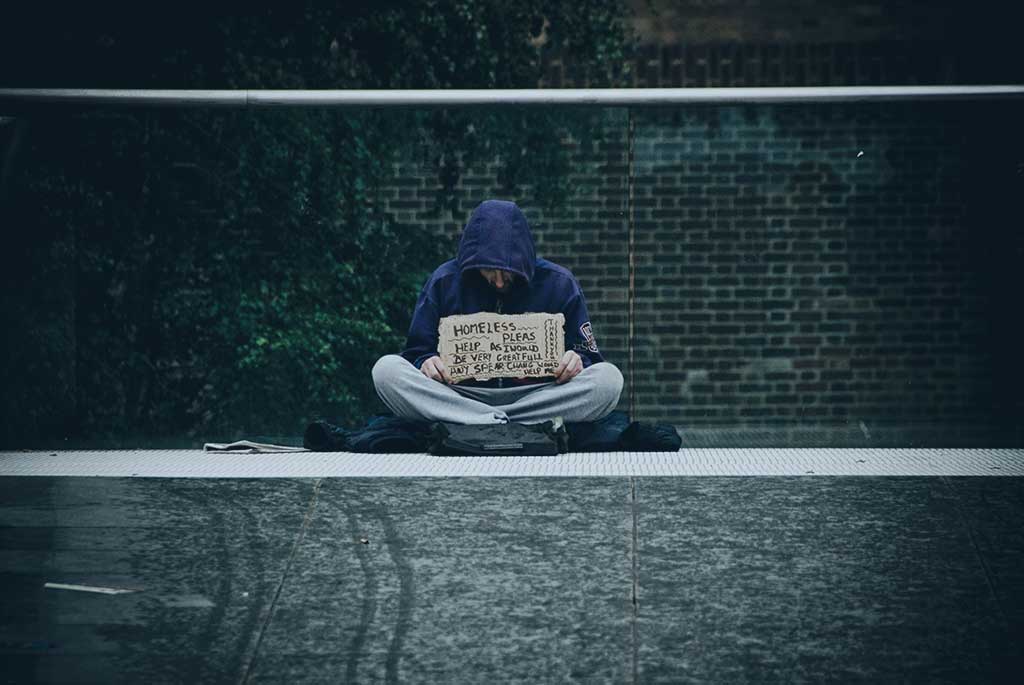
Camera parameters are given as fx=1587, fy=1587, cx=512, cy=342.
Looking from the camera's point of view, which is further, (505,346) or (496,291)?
(496,291)

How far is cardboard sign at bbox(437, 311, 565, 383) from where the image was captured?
218 inches

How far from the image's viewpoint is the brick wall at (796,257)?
609 centimetres

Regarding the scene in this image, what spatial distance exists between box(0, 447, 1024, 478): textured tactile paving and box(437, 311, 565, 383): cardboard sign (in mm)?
319

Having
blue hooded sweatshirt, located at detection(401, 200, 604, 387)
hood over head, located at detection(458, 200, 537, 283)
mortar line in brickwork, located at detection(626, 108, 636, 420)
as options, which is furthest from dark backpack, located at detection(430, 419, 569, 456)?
mortar line in brickwork, located at detection(626, 108, 636, 420)

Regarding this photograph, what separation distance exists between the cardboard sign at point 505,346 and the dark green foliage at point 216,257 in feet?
2.23

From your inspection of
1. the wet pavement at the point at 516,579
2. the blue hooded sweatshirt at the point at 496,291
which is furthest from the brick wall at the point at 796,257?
the wet pavement at the point at 516,579

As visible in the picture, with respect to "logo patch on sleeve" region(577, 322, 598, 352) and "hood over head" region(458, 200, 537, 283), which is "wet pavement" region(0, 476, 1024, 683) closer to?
"logo patch on sleeve" region(577, 322, 598, 352)

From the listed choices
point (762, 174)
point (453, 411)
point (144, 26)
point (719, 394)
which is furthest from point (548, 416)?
point (144, 26)

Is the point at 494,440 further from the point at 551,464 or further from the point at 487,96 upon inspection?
the point at 487,96

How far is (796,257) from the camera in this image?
6117 mm

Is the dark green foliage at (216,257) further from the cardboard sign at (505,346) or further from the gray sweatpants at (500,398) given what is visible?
the cardboard sign at (505,346)

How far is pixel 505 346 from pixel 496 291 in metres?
0.34

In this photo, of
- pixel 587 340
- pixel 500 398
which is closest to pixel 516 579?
pixel 500 398

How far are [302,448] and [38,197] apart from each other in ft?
4.66
